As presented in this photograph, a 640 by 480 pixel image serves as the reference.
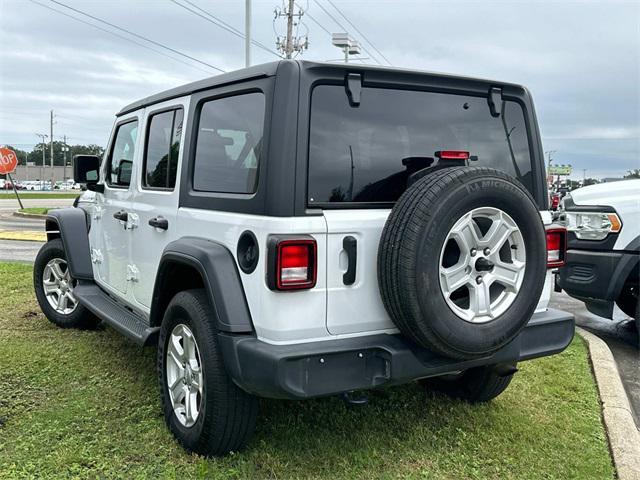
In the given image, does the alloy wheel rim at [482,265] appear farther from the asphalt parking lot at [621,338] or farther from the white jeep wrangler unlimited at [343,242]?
the asphalt parking lot at [621,338]

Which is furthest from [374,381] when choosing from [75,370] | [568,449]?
[75,370]

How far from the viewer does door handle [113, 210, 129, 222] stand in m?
4.06

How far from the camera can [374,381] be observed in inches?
105

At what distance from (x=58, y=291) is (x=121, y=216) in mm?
1732

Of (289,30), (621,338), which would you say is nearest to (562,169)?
(289,30)

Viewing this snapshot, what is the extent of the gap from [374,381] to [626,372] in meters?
3.12

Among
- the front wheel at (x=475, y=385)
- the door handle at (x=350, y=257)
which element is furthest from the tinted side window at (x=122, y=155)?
the front wheel at (x=475, y=385)

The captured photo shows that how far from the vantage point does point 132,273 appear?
4.04 meters

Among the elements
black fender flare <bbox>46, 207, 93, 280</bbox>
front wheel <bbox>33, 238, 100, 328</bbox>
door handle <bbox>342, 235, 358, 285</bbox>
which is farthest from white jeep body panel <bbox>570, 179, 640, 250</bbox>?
front wheel <bbox>33, 238, 100, 328</bbox>

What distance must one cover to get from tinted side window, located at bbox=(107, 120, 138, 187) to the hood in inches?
153

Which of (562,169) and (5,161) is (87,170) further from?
(562,169)

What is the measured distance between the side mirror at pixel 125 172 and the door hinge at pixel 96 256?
73 centimetres

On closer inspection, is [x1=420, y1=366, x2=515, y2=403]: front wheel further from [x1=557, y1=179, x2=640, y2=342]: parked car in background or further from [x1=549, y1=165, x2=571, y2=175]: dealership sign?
[x1=549, y1=165, x2=571, y2=175]: dealership sign

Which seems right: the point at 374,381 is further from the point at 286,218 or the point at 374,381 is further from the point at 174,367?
the point at 174,367
